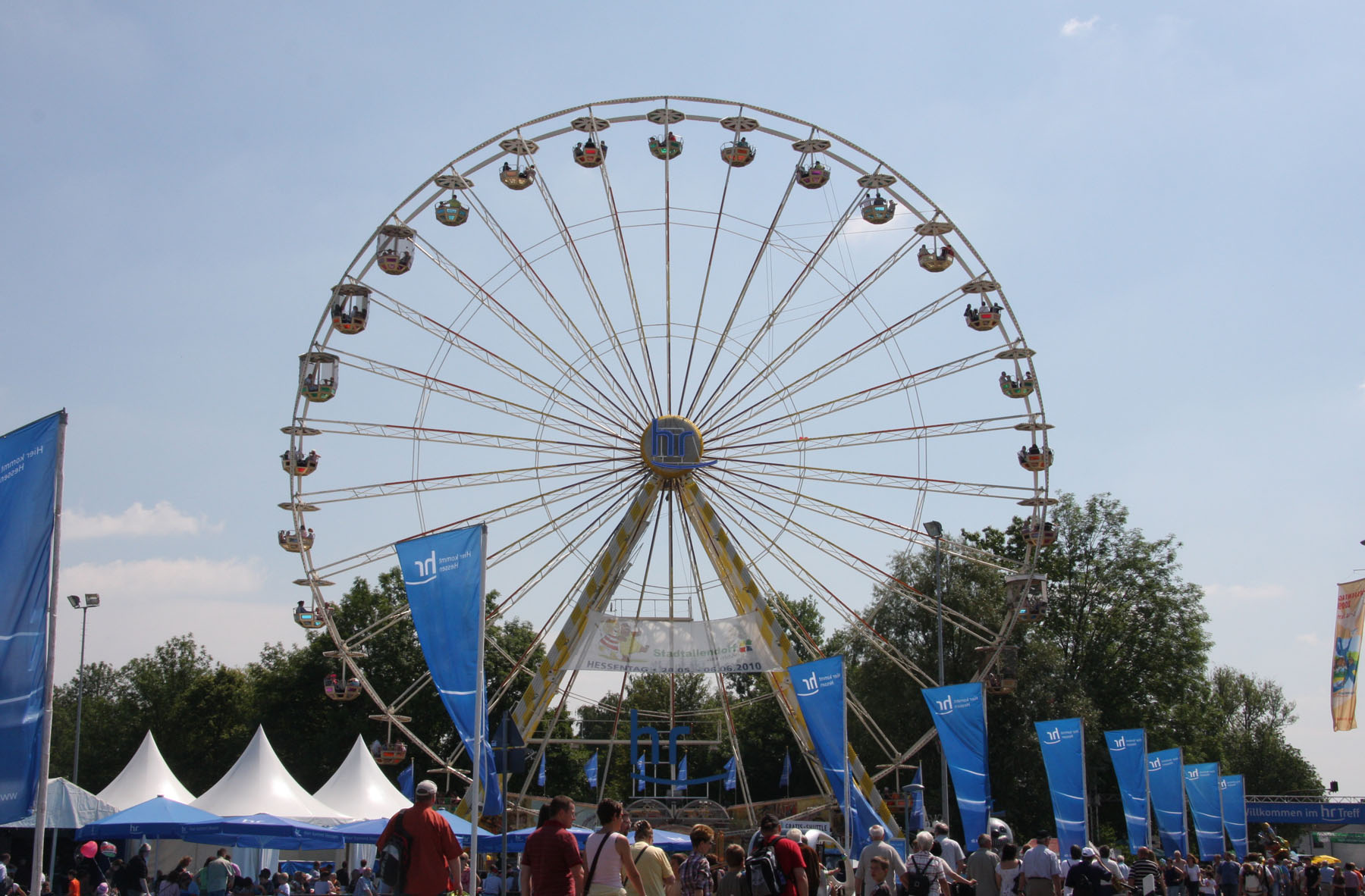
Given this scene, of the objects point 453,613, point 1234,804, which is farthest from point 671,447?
point 1234,804

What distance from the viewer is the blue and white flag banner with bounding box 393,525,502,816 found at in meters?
14.4

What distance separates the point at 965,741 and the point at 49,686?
48.5 feet

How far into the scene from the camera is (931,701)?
2134 cm

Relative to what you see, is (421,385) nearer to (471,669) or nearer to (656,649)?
(656,649)

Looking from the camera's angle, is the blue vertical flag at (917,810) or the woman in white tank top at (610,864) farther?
the blue vertical flag at (917,810)

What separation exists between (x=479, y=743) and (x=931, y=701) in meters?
9.36

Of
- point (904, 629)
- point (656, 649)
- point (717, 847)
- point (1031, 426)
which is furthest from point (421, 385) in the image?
point (904, 629)

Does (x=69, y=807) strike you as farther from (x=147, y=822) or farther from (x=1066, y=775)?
(x=1066, y=775)

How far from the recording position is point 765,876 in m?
10.3

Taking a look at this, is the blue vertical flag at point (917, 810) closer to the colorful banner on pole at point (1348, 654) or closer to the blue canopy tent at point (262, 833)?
the colorful banner on pole at point (1348, 654)

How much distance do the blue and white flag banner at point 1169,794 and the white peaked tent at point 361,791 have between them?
16446 millimetres

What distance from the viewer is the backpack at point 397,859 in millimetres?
9180

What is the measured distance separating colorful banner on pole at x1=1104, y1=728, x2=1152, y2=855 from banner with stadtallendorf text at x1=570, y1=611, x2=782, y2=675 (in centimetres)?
732

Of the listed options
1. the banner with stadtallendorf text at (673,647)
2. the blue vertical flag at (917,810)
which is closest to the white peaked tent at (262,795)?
the banner with stadtallendorf text at (673,647)
